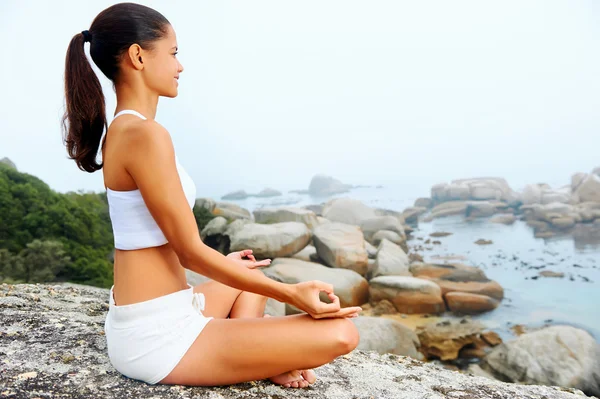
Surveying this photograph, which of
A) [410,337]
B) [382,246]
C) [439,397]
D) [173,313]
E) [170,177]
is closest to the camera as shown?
[170,177]

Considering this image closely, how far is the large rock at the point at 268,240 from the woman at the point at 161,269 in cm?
769

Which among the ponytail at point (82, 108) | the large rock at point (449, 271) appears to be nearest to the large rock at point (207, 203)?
the large rock at point (449, 271)

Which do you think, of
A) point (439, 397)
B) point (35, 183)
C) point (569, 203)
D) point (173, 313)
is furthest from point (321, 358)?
point (569, 203)

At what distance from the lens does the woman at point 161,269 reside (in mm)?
1517

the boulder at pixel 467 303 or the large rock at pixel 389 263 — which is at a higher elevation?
the large rock at pixel 389 263

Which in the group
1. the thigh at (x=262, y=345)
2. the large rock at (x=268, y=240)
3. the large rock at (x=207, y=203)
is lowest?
the large rock at (x=268, y=240)

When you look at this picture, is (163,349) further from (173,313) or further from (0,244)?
(0,244)

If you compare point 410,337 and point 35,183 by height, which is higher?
point 35,183

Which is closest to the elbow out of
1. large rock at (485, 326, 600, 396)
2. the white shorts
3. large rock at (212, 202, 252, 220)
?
the white shorts

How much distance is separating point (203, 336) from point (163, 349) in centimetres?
14

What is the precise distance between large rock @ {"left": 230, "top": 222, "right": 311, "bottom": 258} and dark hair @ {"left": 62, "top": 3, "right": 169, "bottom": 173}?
7.58 meters

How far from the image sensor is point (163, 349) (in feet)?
5.28

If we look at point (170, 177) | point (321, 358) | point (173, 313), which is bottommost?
point (321, 358)

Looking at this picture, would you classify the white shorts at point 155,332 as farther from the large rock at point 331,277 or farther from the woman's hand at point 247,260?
the large rock at point 331,277
